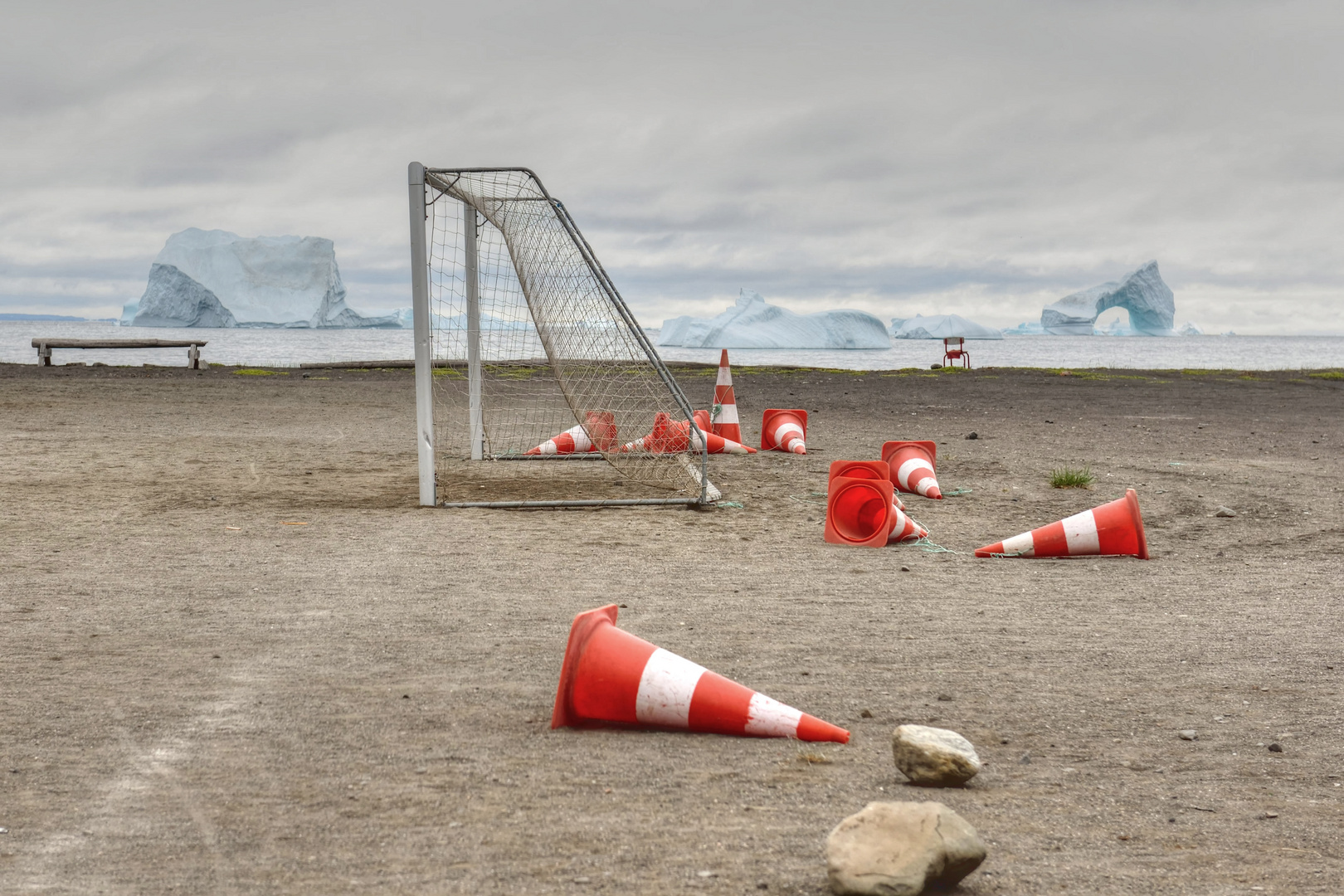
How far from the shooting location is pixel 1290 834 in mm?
2391

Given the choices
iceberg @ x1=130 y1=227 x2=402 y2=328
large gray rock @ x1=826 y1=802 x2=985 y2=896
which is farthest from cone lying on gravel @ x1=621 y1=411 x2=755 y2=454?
iceberg @ x1=130 y1=227 x2=402 y2=328

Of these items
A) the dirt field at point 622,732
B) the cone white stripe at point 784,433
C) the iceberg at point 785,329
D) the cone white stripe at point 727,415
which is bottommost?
the dirt field at point 622,732

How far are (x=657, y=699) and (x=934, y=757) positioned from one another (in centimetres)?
Result: 82

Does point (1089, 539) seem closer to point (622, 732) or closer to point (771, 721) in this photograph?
point (771, 721)

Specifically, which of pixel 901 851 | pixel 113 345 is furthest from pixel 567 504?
pixel 113 345

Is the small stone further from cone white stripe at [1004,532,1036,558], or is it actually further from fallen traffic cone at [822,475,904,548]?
fallen traffic cone at [822,475,904,548]

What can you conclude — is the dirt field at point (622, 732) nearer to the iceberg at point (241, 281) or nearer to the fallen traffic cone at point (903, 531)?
the fallen traffic cone at point (903, 531)

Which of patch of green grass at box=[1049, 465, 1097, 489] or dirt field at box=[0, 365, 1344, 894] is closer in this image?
dirt field at box=[0, 365, 1344, 894]

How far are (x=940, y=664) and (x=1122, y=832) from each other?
4.49ft

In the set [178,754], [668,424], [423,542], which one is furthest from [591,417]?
[178,754]

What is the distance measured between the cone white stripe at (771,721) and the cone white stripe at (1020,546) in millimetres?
3108

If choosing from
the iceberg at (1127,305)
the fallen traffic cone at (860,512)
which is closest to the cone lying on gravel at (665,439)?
the fallen traffic cone at (860,512)

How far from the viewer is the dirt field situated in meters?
2.30

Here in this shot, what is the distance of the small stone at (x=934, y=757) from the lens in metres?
2.62
